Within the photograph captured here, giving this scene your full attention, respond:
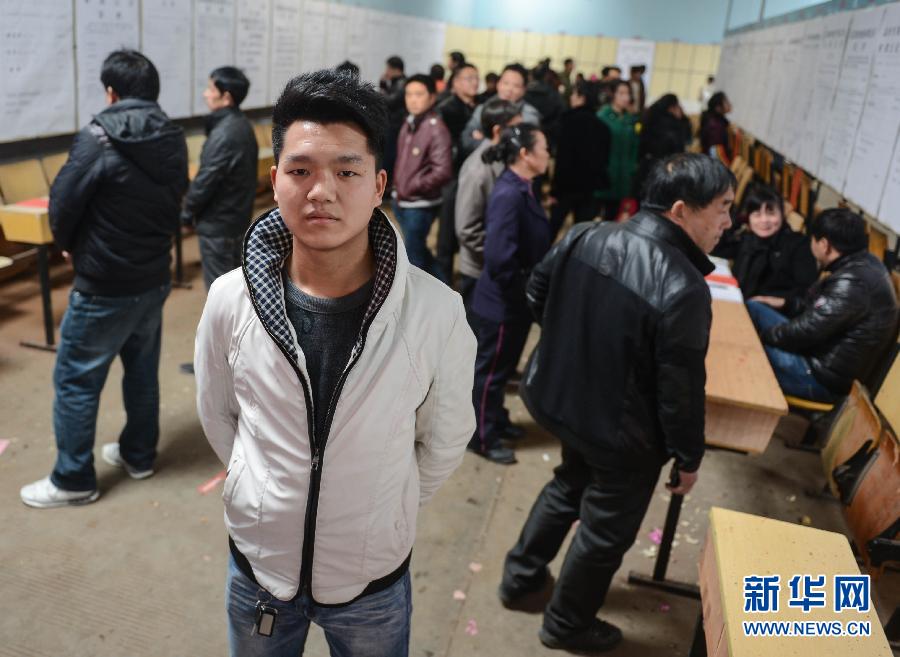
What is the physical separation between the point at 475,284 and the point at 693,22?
A: 13.5 m

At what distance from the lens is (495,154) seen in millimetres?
3285

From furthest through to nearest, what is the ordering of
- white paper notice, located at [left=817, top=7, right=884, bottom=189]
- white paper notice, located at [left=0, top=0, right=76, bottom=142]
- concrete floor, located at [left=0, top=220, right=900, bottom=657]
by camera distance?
1. white paper notice, located at [left=0, top=0, right=76, bottom=142]
2. white paper notice, located at [left=817, top=7, right=884, bottom=189]
3. concrete floor, located at [left=0, top=220, right=900, bottom=657]

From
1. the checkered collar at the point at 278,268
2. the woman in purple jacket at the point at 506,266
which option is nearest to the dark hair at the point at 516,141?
the woman in purple jacket at the point at 506,266

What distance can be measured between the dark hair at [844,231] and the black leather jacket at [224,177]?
112 inches

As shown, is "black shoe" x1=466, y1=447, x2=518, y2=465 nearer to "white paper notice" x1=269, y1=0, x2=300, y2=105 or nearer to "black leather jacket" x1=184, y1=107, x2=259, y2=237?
"black leather jacket" x1=184, y1=107, x2=259, y2=237

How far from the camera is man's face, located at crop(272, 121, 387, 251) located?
1150 mm

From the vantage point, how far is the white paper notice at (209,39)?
601 centimetres

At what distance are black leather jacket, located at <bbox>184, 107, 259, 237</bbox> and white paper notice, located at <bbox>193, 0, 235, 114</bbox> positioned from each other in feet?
9.14

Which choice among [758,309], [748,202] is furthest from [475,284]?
[748,202]

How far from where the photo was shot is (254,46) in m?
7.00

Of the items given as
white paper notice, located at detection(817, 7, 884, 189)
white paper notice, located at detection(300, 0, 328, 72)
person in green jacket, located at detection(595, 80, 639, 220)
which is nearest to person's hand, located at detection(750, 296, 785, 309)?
white paper notice, located at detection(817, 7, 884, 189)

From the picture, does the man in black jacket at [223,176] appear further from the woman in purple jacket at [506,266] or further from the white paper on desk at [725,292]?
the white paper on desk at [725,292]

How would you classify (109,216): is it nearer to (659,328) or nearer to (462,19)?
(659,328)

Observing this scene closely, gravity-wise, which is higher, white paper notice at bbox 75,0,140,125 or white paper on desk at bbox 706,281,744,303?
white paper notice at bbox 75,0,140,125
